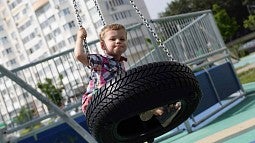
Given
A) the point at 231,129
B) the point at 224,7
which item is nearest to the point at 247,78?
the point at 231,129

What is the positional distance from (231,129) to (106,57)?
302 centimetres

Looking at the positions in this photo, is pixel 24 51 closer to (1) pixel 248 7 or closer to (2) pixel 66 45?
(2) pixel 66 45

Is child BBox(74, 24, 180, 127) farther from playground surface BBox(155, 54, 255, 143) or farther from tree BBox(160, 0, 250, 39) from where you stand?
tree BBox(160, 0, 250, 39)

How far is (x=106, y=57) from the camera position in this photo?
3479 millimetres

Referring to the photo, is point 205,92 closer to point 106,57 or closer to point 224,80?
point 224,80

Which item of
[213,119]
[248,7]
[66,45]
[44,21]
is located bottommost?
[213,119]

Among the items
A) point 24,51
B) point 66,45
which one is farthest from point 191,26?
point 24,51

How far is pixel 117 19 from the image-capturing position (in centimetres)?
6462

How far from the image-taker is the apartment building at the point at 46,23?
211ft

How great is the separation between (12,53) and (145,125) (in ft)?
275

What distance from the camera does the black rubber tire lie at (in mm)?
3104

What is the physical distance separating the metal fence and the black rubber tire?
2003mm

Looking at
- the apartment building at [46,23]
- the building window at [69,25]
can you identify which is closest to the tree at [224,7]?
the apartment building at [46,23]

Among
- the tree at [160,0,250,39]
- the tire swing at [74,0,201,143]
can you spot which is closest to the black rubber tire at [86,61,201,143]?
the tire swing at [74,0,201,143]
